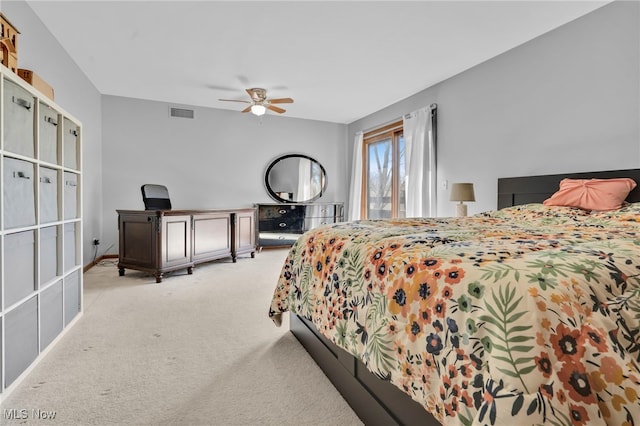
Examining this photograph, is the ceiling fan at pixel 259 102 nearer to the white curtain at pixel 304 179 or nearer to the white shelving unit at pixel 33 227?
the white curtain at pixel 304 179

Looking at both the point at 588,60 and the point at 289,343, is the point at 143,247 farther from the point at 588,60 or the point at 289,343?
the point at 588,60

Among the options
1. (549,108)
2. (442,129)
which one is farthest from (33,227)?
(442,129)

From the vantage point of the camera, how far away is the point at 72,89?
138 inches

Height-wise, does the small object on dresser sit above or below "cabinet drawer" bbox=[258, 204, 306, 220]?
above

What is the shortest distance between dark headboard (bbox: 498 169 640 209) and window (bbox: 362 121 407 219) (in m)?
1.89

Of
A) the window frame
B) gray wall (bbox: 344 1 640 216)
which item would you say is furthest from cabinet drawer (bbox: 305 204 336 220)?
gray wall (bbox: 344 1 640 216)

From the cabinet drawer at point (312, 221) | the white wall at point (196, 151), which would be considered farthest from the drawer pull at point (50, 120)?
the cabinet drawer at point (312, 221)

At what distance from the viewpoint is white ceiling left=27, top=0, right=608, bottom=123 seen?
8.38 ft

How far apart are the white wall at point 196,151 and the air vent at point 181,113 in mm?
62

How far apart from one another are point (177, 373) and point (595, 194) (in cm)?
289

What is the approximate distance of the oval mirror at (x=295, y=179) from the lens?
225 inches

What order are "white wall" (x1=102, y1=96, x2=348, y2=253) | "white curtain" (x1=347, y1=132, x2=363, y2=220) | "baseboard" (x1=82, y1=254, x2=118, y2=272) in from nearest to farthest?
"baseboard" (x1=82, y1=254, x2=118, y2=272) → "white wall" (x1=102, y1=96, x2=348, y2=253) → "white curtain" (x1=347, y1=132, x2=363, y2=220)

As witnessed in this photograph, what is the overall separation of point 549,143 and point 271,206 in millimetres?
3760

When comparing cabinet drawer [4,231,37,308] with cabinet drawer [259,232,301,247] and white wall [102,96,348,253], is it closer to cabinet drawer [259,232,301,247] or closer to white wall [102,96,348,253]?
white wall [102,96,348,253]
